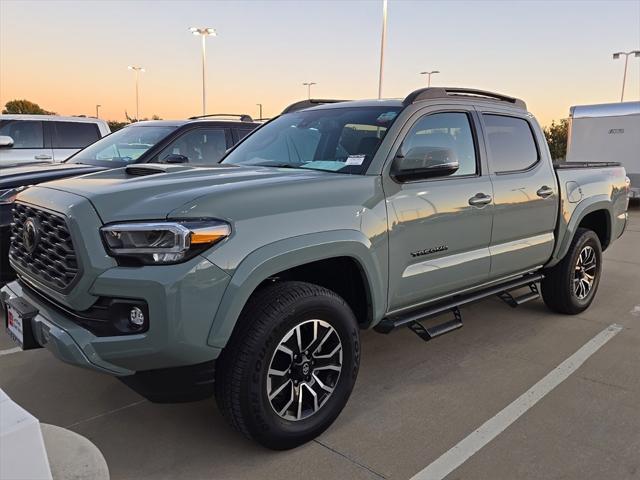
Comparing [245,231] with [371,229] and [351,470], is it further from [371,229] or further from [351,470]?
[351,470]

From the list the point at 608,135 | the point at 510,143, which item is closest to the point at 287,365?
the point at 510,143

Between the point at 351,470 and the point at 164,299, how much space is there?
4.13 ft

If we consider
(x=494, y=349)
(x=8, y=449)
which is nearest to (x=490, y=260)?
(x=494, y=349)

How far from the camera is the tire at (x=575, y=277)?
5016mm

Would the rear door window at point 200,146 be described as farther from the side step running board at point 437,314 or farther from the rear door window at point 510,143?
the side step running board at point 437,314

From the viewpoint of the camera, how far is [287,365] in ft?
9.33

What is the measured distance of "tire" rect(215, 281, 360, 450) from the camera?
261cm

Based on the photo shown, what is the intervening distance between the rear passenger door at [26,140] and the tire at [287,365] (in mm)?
8279

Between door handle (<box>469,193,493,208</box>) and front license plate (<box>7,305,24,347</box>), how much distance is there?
2817 millimetres

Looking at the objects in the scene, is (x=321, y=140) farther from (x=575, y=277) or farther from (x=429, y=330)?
(x=575, y=277)

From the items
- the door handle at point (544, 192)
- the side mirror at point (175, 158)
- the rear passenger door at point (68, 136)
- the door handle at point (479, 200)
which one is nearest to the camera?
the door handle at point (479, 200)

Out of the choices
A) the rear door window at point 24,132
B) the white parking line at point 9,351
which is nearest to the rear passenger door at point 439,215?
the white parking line at point 9,351

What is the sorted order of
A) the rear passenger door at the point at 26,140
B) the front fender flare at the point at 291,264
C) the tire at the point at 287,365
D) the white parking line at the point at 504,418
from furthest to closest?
the rear passenger door at the point at 26,140 → the white parking line at the point at 504,418 → the tire at the point at 287,365 → the front fender flare at the point at 291,264

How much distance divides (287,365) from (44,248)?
1372 millimetres
